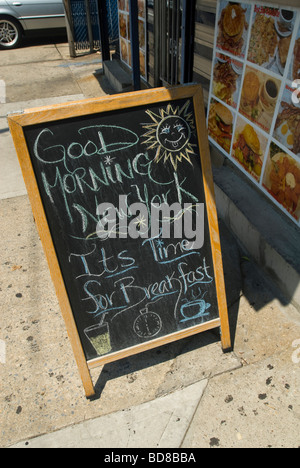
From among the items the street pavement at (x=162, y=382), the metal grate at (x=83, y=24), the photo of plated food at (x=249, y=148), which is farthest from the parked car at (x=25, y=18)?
the street pavement at (x=162, y=382)

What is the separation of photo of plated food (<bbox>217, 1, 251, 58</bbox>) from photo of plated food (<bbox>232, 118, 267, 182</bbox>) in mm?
687

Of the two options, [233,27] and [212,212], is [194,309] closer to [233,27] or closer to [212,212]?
[212,212]

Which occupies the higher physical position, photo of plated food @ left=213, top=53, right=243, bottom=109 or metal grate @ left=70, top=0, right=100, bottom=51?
photo of plated food @ left=213, top=53, right=243, bottom=109

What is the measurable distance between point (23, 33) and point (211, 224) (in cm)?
1157

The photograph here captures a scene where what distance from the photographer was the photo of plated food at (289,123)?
2840 mm

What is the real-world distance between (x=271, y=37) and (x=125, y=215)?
2066mm

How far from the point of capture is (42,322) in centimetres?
299

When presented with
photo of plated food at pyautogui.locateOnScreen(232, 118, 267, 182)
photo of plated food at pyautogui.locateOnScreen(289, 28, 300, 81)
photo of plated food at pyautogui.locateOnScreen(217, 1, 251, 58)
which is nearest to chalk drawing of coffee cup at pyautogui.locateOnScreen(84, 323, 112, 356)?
photo of plated food at pyautogui.locateOnScreen(232, 118, 267, 182)

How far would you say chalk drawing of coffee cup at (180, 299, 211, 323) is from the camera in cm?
246

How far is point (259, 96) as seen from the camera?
325 centimetres

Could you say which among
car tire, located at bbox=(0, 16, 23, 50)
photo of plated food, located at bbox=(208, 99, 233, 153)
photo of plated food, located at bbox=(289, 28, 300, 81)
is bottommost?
car tire, located at bbox=(0, 16, 23, 50)

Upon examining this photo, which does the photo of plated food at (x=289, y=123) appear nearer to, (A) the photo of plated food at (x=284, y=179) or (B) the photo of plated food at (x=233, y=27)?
(A) the photo of plated food at (x=284, y=179)

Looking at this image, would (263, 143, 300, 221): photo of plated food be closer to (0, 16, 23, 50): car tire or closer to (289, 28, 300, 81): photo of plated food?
(289, 28, 300, 81): photo of plated food

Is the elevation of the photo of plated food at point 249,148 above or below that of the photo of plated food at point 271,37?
below
